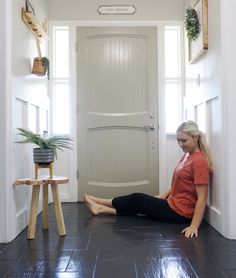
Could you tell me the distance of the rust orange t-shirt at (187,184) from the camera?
2.46 meters

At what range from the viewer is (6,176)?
7.22 ft

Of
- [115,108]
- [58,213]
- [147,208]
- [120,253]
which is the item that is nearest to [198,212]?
[147,208]

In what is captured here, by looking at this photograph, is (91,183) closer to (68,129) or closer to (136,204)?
(68,129)

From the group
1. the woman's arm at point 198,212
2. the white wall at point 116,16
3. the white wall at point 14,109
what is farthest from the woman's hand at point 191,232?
the white wall at point 116,16

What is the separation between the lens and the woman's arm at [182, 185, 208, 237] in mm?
2288

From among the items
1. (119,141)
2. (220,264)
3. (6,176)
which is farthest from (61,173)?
(220,264)

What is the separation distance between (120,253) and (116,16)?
264cm

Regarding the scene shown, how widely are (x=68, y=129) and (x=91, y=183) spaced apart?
25.0 inches

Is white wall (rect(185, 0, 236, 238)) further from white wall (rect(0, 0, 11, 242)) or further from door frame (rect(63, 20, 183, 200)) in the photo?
white wall (rect(0, 0, 11, 242))

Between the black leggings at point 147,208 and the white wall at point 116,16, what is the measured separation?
200 cm

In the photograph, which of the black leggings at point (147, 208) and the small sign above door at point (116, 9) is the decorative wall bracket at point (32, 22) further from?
the black leggings at point (147, 208)

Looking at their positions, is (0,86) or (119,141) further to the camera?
(119,141)

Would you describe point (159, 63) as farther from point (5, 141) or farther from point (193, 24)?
point (5, 141)

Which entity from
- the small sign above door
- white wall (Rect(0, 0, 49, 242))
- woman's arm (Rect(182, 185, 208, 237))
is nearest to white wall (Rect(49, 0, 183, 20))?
the small sign above door
